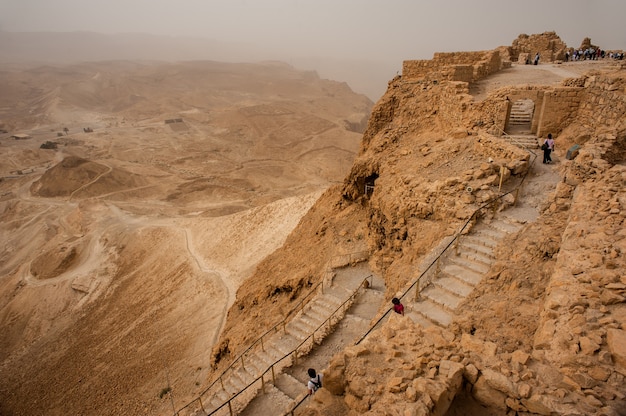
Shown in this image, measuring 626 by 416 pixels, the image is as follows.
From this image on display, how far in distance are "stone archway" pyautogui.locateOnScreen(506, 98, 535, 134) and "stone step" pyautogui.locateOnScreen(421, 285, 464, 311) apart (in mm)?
8243

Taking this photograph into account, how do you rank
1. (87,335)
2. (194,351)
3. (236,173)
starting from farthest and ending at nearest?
(236,173) → (87,335) → (194,351)

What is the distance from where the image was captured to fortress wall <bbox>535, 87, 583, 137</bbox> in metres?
11.9

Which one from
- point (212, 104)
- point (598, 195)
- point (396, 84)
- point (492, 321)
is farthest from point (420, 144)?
point (212, 104)

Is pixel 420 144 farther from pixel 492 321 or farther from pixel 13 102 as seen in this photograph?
pixel 13 102

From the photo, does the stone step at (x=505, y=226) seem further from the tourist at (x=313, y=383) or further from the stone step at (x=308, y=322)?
the stone step at (x=308, y=322)

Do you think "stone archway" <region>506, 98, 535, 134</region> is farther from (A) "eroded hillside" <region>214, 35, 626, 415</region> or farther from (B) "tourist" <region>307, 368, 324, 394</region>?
(B) "tourist" <region>307, 368, 324, 394</region>

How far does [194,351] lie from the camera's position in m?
16.8

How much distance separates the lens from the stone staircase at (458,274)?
7.12 m

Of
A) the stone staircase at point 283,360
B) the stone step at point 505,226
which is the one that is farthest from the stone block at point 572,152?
the stone staircase at point 283,360

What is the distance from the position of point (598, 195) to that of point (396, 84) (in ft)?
33.5

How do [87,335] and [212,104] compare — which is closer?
[87,335]

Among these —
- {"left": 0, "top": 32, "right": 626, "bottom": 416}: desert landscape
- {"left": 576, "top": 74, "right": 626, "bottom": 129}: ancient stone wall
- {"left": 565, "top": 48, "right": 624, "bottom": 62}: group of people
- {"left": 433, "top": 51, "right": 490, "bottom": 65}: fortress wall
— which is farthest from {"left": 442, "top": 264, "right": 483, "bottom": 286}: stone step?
{"left": 565, "top": 48, "right": 624, "bottom": 62}: group of people

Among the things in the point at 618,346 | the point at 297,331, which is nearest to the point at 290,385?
the point at 297,331

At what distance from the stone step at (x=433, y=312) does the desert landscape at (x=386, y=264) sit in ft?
0.31
